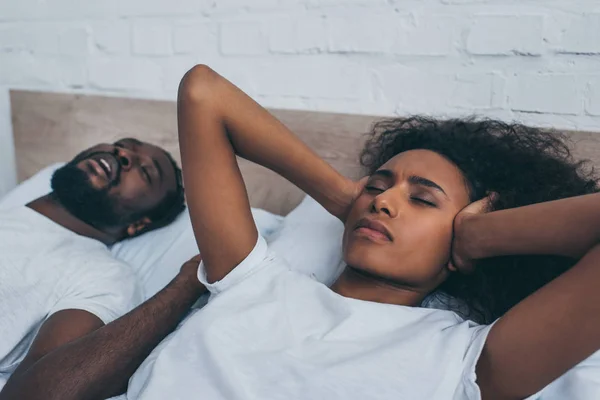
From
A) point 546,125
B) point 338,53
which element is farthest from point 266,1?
point 546,125

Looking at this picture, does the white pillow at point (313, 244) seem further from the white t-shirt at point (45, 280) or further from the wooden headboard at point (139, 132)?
the white t-shirt at point (45, 280)

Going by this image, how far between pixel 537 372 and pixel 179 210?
0.95 m

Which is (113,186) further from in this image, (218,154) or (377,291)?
(377,291)

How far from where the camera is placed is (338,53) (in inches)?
52.9

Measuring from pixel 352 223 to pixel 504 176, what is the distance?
0.29 meters

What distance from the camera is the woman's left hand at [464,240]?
0.88 metres

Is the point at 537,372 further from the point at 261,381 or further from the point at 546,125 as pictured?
the point at 546,125

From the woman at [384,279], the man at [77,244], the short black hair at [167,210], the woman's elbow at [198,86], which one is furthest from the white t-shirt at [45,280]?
the woman's elbow at [198,86]

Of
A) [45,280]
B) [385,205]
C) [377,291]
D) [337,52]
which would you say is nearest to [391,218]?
[385,205]

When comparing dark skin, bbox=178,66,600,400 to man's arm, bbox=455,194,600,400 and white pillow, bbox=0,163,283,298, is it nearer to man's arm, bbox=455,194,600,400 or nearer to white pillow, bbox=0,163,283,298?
man's arm, bbox=455,194,600,400

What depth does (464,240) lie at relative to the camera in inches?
34.4

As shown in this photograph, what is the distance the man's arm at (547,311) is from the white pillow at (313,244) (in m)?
0.34

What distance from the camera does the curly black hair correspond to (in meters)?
0.95

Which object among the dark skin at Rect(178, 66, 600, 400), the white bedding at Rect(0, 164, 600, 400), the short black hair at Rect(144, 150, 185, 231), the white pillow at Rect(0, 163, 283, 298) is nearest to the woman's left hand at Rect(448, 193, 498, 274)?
the dark skin at Rect(178, 66, 600, 400)
